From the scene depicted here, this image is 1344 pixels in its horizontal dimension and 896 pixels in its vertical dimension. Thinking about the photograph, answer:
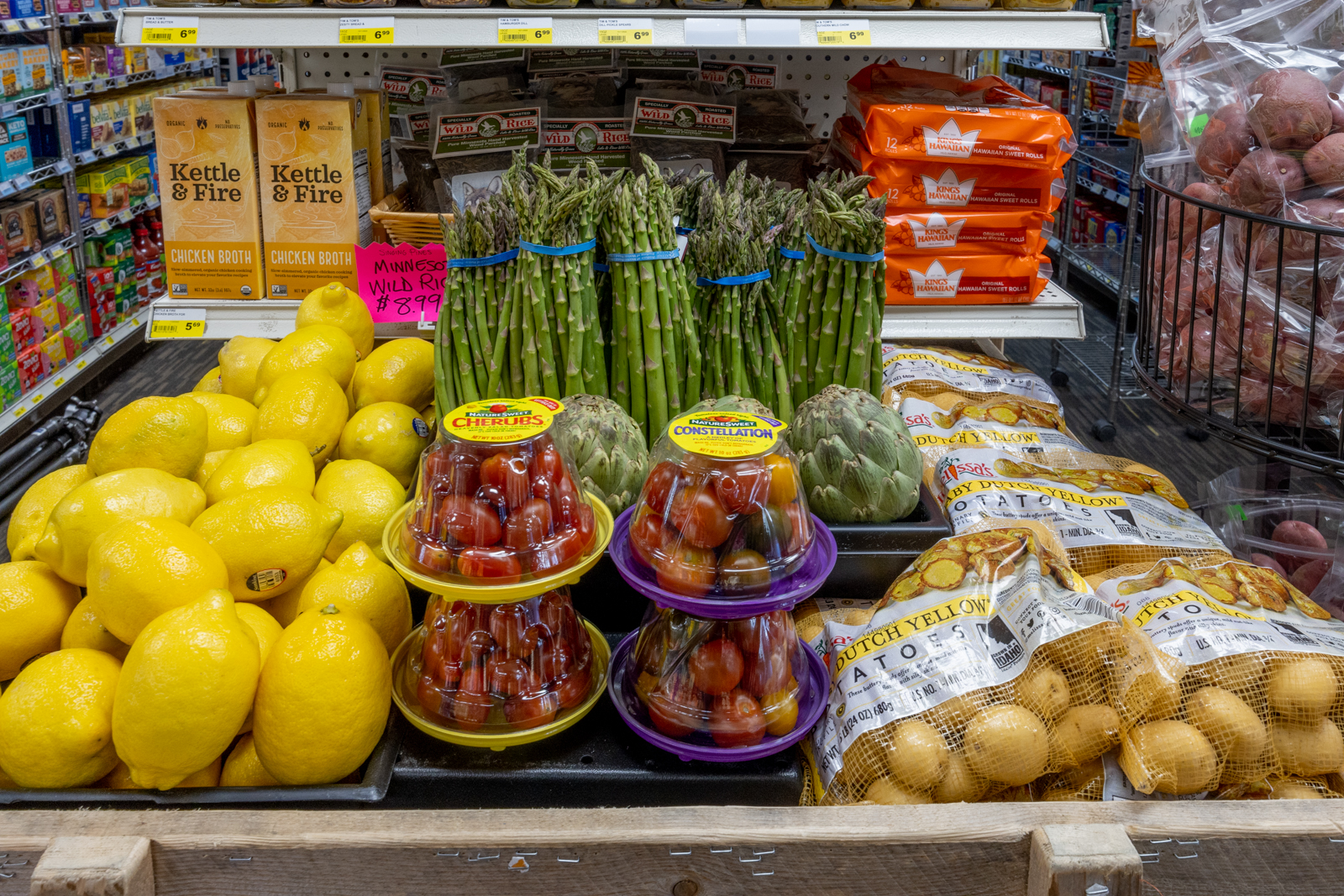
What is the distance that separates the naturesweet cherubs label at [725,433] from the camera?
112cm

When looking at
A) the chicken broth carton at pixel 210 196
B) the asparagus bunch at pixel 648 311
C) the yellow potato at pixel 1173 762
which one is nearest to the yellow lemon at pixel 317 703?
the asparagus bunch at pixel 648 311

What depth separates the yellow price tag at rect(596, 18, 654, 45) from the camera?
1.92 m

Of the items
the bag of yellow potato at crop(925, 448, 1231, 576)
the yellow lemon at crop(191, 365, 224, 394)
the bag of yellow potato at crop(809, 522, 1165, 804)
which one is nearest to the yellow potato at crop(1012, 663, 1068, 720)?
the bag of yellow potato at crop(809, 522, 1165, 804)

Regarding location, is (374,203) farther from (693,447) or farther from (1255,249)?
(1255,249)

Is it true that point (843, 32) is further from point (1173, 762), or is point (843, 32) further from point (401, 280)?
point (1173, 762)

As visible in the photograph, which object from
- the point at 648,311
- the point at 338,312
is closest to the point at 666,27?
the point at 648,311

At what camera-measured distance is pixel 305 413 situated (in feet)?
5.12

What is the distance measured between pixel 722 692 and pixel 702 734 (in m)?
0.06

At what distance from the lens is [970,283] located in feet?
7.49

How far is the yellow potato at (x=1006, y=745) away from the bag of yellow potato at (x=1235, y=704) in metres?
0.12

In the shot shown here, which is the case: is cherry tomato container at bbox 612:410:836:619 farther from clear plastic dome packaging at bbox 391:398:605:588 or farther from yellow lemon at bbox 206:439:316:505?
yellow lemon at bbox 206:439:316:505

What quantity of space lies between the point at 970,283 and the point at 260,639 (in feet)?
5.78

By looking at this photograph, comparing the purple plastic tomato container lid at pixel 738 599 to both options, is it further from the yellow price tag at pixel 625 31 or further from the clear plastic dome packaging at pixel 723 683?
the yellow price tag at pixel 625 31

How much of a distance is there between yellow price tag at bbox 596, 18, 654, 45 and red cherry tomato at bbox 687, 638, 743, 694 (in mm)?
1316
